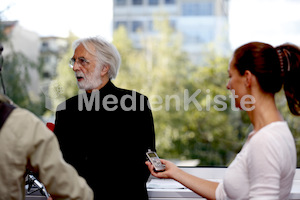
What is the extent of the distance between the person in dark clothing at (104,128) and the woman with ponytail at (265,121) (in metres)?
0.61

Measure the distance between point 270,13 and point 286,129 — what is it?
2.96 m

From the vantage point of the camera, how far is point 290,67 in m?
1.12

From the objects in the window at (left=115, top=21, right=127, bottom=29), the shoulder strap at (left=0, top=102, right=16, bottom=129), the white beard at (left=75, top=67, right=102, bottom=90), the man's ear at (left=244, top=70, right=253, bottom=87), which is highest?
the window at (left=115, top=21, right=127, bottom=29)

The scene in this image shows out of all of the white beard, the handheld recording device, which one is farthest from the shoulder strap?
the white beard

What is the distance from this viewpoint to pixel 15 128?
864 mm

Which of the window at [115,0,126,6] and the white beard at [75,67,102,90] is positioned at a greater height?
the window at [115,0,126,6]

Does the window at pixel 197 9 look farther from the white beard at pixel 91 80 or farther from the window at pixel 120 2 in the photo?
the white beard at pixel 91 80

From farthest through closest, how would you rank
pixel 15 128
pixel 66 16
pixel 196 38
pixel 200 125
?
pixel 196 38, pixel 200 125, pixel 66 16, pixel 15 128

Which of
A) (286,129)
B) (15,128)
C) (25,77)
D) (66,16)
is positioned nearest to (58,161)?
(15,128)

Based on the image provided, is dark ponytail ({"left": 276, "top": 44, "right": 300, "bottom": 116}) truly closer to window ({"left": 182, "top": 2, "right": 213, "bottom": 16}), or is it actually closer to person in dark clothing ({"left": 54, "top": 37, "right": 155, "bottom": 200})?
person in dark clothing ({"left": 54, "top": 37, "right": 155, "bottom": 200})

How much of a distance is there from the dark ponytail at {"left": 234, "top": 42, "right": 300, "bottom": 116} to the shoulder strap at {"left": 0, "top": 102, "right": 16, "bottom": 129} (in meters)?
0.69

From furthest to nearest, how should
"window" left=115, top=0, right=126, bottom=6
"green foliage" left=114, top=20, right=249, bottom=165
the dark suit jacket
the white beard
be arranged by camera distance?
1. "window" left=115, top=0, right=126, bottom=6
2. "green foliage" left=114, top=20, right=249, bottom=165
3. the white beard
4. the dark suit jacket

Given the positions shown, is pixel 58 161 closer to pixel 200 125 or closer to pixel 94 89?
pixel 94 89

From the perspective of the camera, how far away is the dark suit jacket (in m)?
1.68
